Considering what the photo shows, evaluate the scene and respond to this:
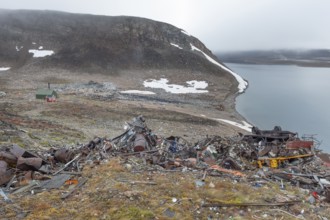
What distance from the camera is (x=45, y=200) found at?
8289mm

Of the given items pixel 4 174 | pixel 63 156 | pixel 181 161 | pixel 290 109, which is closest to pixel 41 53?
pixel 290 109

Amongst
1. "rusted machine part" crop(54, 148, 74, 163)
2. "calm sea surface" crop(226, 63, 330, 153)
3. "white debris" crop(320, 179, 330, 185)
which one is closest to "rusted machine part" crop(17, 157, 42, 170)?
"rusted machine part" crop(54, 148, 74, 163)

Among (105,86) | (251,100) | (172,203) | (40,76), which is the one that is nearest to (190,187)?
(172,203)

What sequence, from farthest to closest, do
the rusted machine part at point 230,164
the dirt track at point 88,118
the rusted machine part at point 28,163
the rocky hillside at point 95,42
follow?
the rocky hillside at point 95,42 → the dirt track at point 88,118 → the rusted machine part at point 230,164 → the rusted machine part at point 28,163

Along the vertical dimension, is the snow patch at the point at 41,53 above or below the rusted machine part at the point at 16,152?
below

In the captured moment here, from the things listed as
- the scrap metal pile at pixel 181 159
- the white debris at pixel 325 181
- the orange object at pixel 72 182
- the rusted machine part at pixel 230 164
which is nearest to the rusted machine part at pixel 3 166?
the scrap metal pile at pixel 181 159

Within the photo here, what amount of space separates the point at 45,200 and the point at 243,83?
70.5 meters

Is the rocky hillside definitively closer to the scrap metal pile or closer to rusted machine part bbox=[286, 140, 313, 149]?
the scrap metal pile

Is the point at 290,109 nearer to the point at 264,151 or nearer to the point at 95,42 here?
the point at 264,151

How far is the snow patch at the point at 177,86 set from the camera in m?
59.8

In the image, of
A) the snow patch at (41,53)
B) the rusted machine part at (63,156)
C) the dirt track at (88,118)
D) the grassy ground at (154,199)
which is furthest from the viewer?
the snow patch at (41,53)

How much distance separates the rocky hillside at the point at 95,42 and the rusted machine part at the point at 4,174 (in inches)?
2364

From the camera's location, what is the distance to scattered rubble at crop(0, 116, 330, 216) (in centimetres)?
945

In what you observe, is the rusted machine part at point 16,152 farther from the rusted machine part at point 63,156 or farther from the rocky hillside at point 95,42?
the rocky hillside at point 95,42
